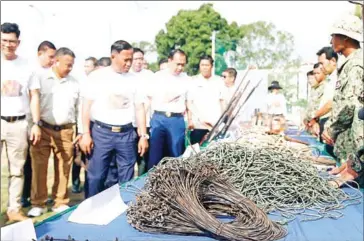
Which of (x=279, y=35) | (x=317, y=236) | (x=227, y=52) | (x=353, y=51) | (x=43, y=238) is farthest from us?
(x=279, y=35)

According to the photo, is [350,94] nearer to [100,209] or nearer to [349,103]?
[349,103]

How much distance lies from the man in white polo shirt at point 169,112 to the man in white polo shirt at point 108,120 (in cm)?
108

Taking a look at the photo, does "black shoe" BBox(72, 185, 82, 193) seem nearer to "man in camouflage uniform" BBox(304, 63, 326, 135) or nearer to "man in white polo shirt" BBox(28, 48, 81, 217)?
"man in white polo shirt" BBox(28, 48, 81, 217)

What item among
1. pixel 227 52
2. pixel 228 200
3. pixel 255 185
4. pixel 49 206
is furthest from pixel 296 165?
pixel 227 52

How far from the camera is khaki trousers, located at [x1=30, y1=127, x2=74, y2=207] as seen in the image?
4.22 meters

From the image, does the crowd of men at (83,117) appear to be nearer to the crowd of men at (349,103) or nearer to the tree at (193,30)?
the crowd of men at (349,103)

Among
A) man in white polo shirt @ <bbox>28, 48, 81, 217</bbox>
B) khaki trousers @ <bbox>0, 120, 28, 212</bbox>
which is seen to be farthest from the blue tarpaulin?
man in white polo shirt @ <bbox>28, 48, 81, 217</bbox>

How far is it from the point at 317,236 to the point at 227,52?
8884mm

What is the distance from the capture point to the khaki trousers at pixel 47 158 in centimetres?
422

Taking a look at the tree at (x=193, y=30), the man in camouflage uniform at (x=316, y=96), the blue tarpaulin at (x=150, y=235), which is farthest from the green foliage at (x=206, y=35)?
the blue tarpaulin at (x=150, y=235)

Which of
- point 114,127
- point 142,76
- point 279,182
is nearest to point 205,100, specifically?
point 142,76

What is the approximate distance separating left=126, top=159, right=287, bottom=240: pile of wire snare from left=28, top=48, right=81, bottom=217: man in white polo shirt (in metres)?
2.16

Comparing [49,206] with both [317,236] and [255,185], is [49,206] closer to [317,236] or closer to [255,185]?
[255,185]

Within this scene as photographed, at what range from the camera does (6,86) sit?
3701 millimetres
